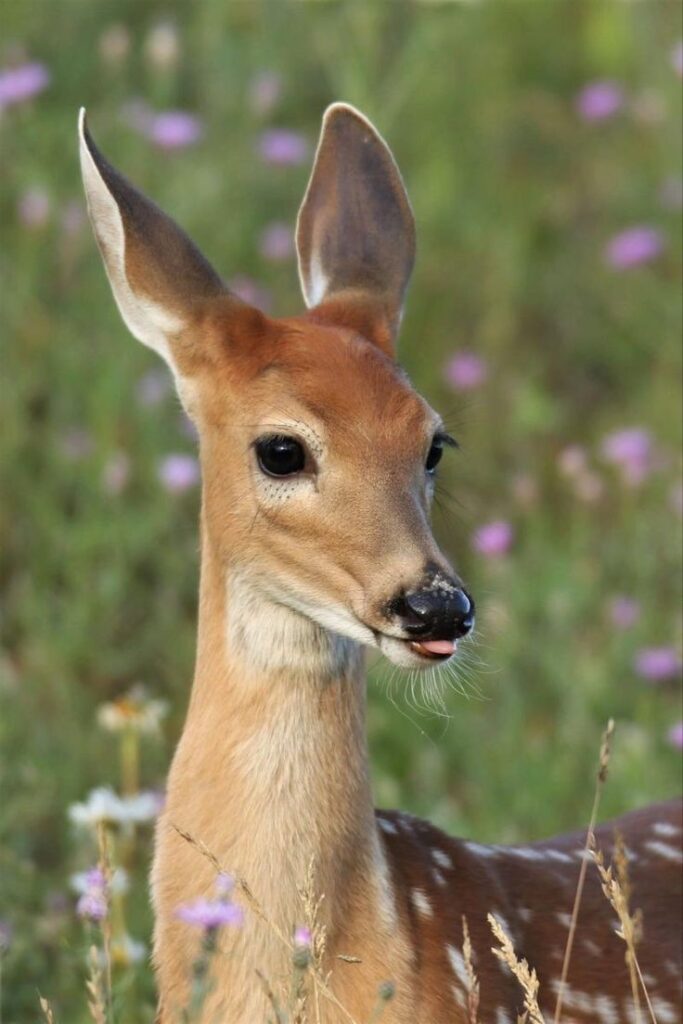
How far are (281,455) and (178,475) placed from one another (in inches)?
94.3

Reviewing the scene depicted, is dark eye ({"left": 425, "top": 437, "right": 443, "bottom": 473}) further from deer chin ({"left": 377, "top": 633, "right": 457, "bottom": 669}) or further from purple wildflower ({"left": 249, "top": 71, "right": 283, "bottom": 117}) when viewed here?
purple wildflower ({"left": 249, "top": 71, "right": 283, "bottom": 117})

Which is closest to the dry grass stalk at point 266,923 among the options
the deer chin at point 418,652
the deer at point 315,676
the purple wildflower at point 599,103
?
the deer at point 315,676

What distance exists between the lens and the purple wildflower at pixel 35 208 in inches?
260

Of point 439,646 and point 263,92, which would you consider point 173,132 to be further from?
point 439,646

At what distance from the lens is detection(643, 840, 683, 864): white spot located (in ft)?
13.6

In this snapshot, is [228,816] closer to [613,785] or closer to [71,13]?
[613,785]

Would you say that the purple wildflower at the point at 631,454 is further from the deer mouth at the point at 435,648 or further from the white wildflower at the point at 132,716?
the deer mouth at the point at 435,648

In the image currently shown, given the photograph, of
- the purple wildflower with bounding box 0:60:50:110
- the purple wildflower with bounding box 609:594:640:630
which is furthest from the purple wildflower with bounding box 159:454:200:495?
the purple wildflower with bounding box 0:60:50:110

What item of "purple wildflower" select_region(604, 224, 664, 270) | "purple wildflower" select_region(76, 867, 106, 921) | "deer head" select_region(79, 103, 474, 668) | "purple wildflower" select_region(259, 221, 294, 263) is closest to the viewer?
"purple wildflower" select_region(76, 867, 106, 921)

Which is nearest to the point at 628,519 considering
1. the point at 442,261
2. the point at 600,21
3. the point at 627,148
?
the point at 442,261

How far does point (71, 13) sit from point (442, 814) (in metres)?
4.34

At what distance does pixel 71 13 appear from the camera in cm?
827

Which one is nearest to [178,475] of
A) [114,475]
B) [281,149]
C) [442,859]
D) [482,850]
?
[114,475]

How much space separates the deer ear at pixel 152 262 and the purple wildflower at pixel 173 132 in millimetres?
2995
